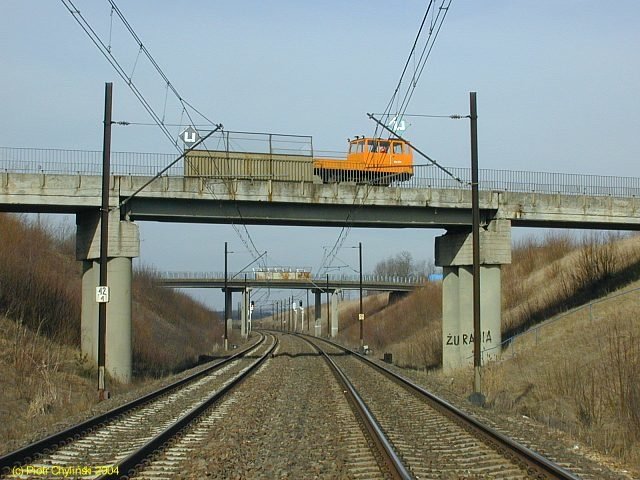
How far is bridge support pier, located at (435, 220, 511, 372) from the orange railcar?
5.24 m

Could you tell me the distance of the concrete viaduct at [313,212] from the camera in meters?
30.1

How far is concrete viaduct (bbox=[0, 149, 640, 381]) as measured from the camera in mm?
30141

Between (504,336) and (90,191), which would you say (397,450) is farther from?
(504,336)

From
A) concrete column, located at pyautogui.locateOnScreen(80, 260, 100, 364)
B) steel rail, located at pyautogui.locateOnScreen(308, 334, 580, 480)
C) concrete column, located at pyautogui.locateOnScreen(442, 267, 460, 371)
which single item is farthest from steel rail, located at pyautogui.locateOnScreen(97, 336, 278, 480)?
concrete column, located at pyautogui.locateOnScreen(442, 267, 460, 371)

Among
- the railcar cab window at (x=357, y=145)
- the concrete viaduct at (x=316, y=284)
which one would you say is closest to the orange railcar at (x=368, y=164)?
the railcar cab window at (x=357, y=145)

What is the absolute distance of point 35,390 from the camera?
21.7 metres

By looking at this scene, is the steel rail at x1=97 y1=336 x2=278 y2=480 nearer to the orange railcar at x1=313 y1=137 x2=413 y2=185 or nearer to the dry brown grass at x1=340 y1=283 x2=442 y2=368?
the orange railcar at x1=313 y1=137 x2=413 y2=185

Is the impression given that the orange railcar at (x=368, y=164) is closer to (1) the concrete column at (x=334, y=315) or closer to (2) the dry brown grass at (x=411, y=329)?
(2) the dry brown grass at (x=411, y=329)

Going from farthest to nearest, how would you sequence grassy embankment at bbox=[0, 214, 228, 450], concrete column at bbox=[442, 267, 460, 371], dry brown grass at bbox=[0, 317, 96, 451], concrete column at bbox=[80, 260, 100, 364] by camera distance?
concrete column at bbox=[442, 267, 460, 371], concrete column at bbox=[80, 260, 100, 364], grassy embankment at bbox=[0, 214, 228, 450], dry brown grass at bbox=[0, 317, 96, 451]

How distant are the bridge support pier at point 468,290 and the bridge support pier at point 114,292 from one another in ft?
48.4

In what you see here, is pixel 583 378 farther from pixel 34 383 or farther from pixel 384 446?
pixel 34 383

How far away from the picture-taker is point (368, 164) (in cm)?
4381

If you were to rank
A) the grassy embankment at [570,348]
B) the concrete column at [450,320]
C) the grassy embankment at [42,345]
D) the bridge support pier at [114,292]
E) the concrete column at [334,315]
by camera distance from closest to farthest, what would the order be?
the grassy embankment at [570,348] → the grassy embankment at [42,345] → the bridge support pier at [114,292] → the concrete column at [450,320] → the concrete column at [334,315]

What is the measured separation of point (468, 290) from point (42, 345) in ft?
61.0
